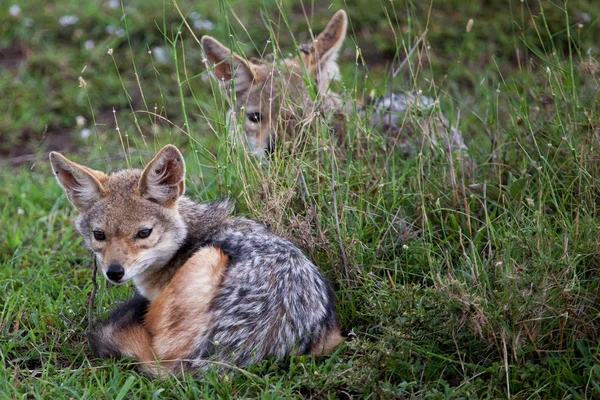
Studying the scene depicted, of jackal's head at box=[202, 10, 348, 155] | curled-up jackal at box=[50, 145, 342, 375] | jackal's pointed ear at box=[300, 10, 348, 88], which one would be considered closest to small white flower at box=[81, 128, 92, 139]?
jackal's head at box=[202, 10, 348, 155]

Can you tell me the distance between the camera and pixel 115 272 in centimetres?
468

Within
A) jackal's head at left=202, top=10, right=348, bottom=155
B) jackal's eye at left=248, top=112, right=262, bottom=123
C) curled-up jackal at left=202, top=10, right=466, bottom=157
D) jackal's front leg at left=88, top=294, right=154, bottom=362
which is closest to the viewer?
jackal's front leg at left=88, top=294, right=154, bottom=362

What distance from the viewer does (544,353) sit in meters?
4.24

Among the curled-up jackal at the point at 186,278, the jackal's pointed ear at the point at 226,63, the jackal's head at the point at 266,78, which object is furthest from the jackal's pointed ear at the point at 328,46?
the curled-up jackal at the point at 186,278

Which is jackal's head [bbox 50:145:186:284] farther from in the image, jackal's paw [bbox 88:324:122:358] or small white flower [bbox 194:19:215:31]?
small white flower [bbox 194:19:215:31]

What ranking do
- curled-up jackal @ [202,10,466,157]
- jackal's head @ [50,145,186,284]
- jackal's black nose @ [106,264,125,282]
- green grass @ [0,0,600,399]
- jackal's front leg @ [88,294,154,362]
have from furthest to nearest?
curled-up jackal @ [202,10,466,157] < jackal's head @ [50,145,186,284] < jackal's black nose @ [106,264,125,282] < jackal's front leg @ [88,294,154,362] < green grass @ [0,0,600,399]

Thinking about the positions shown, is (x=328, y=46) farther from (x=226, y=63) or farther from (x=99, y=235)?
(x=99, y=235)

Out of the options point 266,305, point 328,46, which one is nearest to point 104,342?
point 266,305

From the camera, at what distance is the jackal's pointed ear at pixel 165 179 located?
481cm

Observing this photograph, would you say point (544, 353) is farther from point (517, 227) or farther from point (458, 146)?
point (458, 146)

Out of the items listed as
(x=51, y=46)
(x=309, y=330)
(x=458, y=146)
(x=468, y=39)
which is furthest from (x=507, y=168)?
(x=51, y=46)

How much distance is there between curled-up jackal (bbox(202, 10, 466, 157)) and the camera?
5.64 meters

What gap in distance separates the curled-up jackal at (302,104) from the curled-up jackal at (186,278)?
78 centimetres

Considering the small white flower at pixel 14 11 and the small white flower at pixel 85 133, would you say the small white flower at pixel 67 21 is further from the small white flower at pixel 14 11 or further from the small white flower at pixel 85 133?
the small white flower at pixel 85 133
